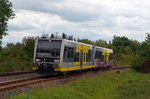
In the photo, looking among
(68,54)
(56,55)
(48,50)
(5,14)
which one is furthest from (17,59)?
(56,55)

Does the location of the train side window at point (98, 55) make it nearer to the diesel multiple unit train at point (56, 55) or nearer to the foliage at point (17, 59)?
the diesel multiple unit train at point (56, 55)

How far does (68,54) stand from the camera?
19859 millimetres

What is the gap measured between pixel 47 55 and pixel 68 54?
185cm

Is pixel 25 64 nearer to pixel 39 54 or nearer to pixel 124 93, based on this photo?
pixel 39 54

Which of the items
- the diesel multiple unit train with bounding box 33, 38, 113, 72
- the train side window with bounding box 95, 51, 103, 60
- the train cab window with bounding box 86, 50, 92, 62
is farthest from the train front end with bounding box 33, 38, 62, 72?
the train side window with bounding box 95, 51, 103, 60

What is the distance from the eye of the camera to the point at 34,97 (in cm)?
1011

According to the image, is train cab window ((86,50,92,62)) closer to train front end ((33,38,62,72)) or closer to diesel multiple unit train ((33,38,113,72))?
diesel multiple unit train ((33,38,113,72))

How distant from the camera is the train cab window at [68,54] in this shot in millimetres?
19280

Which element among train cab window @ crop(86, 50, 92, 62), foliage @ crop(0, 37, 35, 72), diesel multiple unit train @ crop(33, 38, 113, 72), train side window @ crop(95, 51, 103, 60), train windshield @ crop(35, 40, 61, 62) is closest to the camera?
diesel multiple unit train @ crop(33, 38, 113, 72)

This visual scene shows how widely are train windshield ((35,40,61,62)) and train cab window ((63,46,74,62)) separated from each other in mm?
772

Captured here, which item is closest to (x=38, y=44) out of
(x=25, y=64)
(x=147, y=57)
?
(x=25, y=64)

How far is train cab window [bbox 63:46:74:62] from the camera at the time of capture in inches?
759

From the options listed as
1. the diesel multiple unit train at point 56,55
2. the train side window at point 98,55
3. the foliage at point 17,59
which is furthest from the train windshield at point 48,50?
the train side window at point 98,55

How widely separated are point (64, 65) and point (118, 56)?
4864 cm
